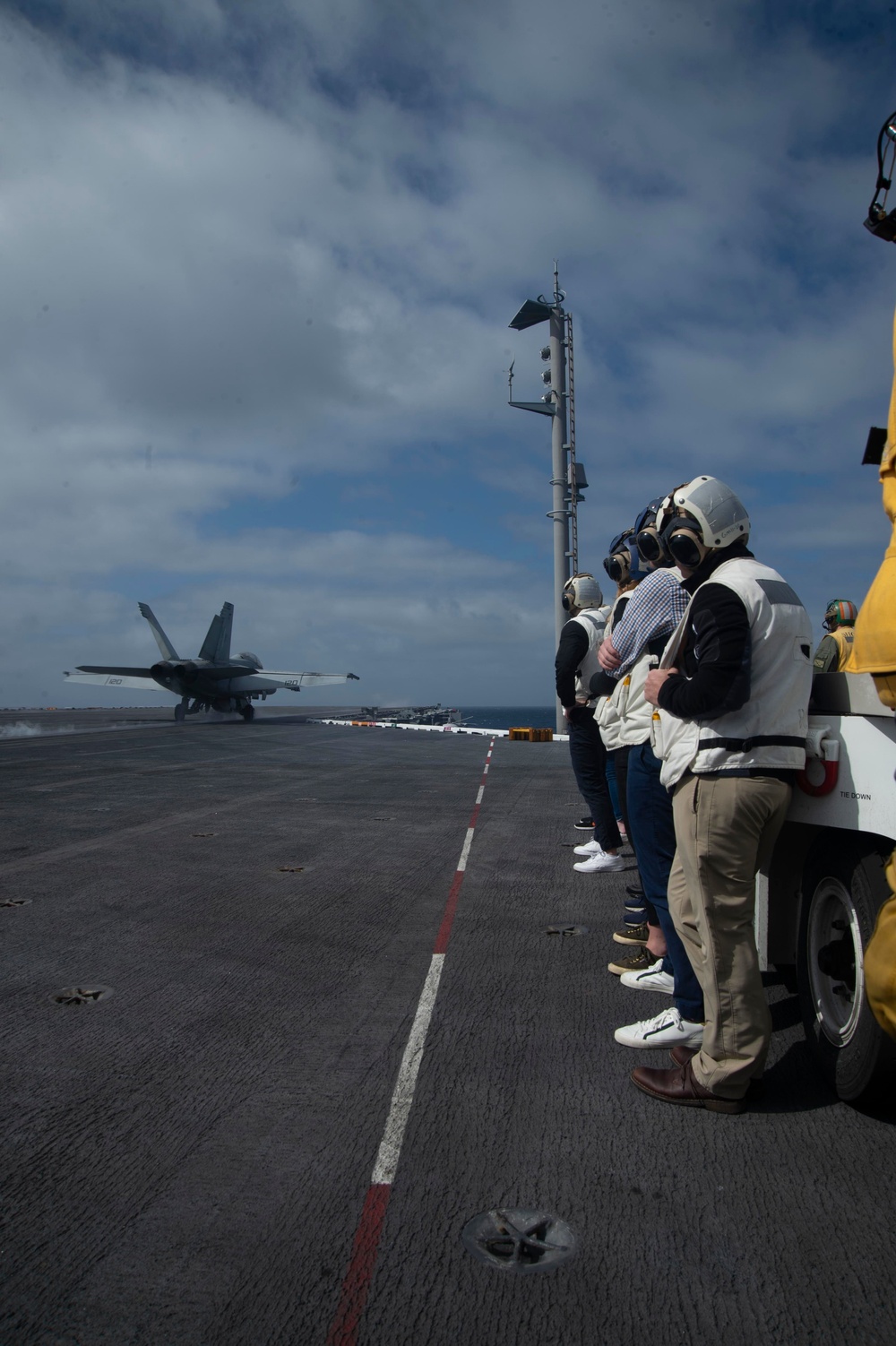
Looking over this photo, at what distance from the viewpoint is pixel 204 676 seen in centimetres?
3703

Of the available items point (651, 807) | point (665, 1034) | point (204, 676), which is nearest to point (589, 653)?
point (651, 807)

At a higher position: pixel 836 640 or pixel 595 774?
pixel 836 640

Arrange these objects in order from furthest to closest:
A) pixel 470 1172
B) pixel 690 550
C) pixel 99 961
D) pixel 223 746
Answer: pixel 223 746
pixel 99 961
pixel 690 550
pixel 470 1172

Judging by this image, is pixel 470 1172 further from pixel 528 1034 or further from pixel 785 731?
pixel 785 731

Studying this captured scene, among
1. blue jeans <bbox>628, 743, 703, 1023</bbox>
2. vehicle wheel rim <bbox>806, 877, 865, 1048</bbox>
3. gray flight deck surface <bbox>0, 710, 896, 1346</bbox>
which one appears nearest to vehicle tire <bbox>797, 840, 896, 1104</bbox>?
vehicle wheel rim <bbox>806, 877, 865, 1048</bbox>

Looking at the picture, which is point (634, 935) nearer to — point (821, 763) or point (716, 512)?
point (821, 763)

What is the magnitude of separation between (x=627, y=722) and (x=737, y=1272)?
3078 mm

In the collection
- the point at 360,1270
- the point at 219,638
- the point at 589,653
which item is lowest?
the point at 360,1270

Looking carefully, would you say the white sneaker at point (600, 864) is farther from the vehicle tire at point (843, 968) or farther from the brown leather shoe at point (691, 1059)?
the vehicle tire at point (843, 968)

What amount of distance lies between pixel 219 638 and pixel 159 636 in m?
2.84

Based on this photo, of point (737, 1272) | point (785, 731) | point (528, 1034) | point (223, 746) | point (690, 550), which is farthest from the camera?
point (223, 746)

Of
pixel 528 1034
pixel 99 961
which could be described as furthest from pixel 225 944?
pixel 528 1034

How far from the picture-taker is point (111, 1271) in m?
2.05

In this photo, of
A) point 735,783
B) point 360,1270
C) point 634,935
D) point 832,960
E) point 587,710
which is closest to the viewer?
point 360,1270
